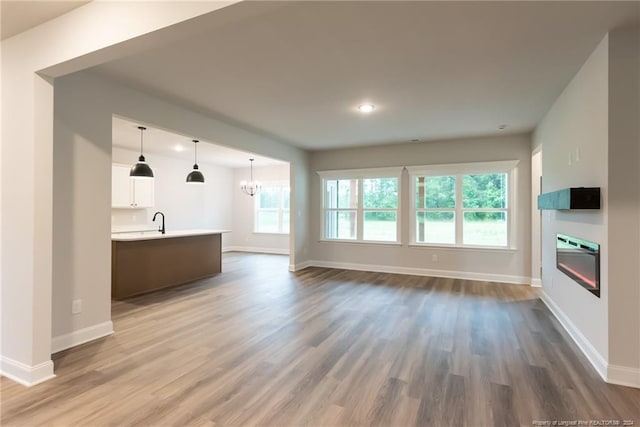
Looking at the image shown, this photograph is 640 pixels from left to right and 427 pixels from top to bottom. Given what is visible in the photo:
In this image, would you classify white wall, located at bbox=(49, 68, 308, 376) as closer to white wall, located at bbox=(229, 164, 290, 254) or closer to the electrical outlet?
the electrical outlet

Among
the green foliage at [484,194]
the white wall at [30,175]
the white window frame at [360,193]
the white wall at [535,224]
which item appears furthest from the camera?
the white window frame at [360,193]

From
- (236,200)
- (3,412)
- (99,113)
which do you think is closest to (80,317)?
(3,412)

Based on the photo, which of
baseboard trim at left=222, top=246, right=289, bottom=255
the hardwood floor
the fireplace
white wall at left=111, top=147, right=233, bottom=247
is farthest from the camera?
baseboard trim at left=222, top=246, right=289, bottom=255

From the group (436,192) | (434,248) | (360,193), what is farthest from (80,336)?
(436,192)

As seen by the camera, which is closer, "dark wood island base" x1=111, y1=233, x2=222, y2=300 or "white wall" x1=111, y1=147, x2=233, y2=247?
"dark wood island base" x1=111, y1=233, x2=222, y2=300

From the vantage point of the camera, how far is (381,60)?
9.35 feet

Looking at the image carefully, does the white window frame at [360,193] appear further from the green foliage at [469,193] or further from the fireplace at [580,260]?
the fireplace at [580,260]

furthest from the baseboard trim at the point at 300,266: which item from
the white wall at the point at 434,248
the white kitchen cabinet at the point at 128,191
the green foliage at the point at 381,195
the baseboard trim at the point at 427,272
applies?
the white kitchen cabinet at the point at 128,191

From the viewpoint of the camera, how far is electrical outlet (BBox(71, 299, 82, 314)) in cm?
299

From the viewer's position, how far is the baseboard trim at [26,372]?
2.33 m

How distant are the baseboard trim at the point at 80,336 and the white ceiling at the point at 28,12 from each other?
8.34ft

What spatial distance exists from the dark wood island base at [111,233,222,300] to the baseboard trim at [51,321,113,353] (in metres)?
1.52

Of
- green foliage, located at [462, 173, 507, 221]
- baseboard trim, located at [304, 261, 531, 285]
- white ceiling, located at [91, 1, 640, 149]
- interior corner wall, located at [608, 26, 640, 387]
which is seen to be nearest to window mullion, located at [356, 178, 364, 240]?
baseboard trim, located at [304, 261, 531, 285]

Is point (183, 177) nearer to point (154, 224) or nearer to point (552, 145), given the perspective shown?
point (154, 224)
